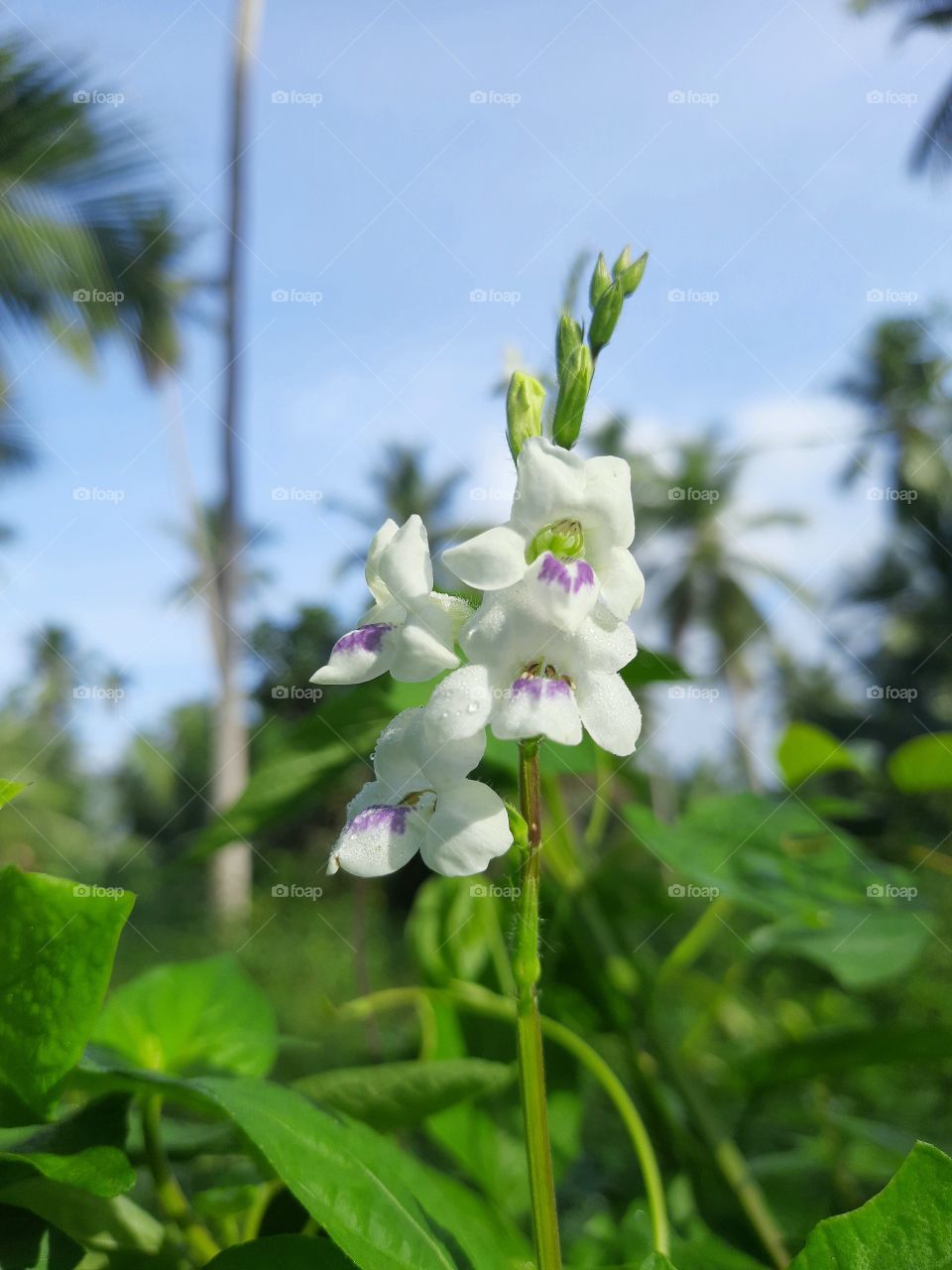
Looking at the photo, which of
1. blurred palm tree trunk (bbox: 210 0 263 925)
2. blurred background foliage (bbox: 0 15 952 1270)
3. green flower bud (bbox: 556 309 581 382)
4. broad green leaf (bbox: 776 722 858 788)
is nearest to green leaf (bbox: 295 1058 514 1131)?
blurred background foliage (bbox: 0 15 952 1270)

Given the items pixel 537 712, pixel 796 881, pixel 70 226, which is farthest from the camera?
pixel 70 226

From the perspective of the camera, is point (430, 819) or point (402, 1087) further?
point (402, 1087)

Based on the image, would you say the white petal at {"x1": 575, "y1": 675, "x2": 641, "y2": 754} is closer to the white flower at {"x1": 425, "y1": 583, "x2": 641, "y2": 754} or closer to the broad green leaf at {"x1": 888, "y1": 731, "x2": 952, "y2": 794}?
the white flower at {"x1": 425, "y1": 583, "x2": 641, "y2": 754}

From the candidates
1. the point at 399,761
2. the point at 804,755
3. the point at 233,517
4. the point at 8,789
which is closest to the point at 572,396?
the point at 399,761

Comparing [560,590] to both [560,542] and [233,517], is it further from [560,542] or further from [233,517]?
[233,517]

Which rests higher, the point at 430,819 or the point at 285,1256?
the point at 430,819

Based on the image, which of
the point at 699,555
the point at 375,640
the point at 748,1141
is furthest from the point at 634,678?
the point at 699,555

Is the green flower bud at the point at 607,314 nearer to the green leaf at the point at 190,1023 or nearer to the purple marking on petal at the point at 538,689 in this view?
the purple marking on petal at the point at 538,689

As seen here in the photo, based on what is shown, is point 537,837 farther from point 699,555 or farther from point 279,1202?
point 699,555

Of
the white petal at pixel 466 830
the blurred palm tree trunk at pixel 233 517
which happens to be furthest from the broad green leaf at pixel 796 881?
the blurred palm tree trunk at pixel 233 517
